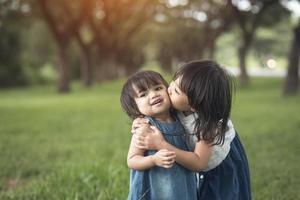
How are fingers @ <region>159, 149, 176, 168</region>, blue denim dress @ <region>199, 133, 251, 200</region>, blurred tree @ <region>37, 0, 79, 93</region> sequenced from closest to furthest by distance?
fingers @ <region>159, 149, 176, 168</region> → blue denim dress @ <region>199, 133, 251, 200</region> → blurred tree @ <region>37, 0, 79, 93</region>

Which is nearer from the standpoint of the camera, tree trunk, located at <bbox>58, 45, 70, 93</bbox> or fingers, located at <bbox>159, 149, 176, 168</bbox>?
fingers, located at <bbox>159, 149, 176, 168</bbox>

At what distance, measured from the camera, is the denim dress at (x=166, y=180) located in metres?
3.01

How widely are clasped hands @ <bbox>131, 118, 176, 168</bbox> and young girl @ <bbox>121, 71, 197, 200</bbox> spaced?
0.19 feet

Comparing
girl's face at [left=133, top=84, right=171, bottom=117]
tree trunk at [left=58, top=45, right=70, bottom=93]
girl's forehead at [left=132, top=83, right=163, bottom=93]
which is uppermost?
tree trunk at [left=58, top=45, right=70, bottom=93]

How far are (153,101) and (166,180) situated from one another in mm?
492

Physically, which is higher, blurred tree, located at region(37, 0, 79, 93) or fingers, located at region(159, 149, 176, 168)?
blurred tree, located at region(37, 0, 79, 93)

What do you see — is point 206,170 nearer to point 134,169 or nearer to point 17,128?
point 134,169

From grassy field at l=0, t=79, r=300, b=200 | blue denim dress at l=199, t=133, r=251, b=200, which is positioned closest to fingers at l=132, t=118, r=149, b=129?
blue denim dress at l=199, t=133, r=251, b=200

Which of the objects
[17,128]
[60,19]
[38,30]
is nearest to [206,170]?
[17,128]

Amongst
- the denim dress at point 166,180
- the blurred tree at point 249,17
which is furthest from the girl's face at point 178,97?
the blurred tree at point 249,17

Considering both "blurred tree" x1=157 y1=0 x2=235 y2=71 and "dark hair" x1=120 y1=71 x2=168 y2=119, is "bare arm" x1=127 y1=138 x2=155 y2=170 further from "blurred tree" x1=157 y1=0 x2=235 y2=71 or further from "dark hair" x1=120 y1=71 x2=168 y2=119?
"blurred tree" x1=157 y1=0 x2=235 y2=71

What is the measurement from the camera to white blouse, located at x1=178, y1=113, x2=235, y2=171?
3.08 m

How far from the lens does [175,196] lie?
3012mm

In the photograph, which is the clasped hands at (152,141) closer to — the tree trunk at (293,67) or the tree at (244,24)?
the tree trunk at (293,67)
